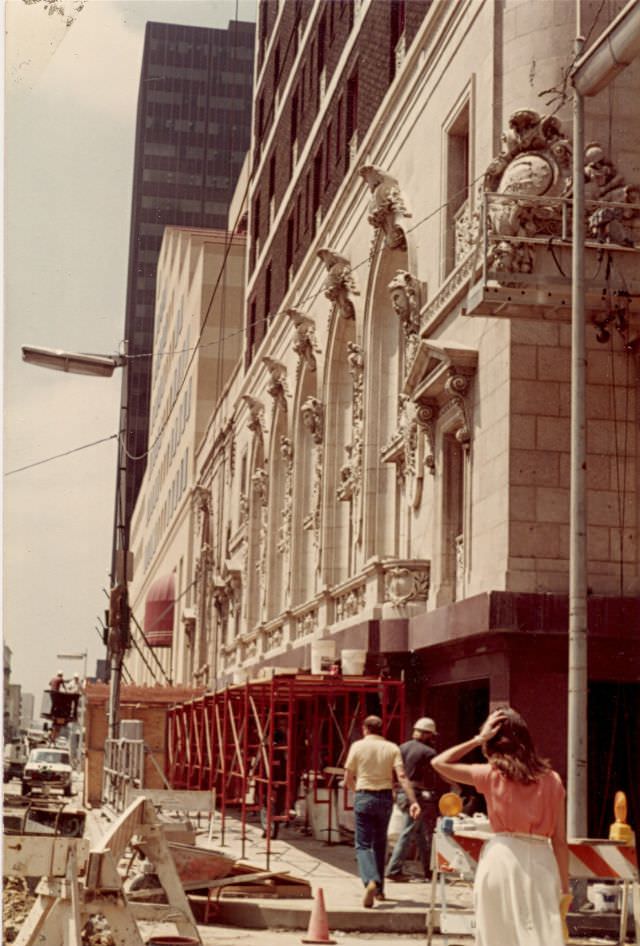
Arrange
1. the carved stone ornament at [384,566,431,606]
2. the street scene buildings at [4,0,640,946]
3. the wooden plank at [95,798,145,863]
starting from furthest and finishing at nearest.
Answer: the carved stone ornament at [384,566,431,606] < the street scene buildings at [4,0,640,946] < the wooden plank at [95,798,145,863]

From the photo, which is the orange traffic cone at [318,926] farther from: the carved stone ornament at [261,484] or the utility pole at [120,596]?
the carved stone ornament at [261,484]

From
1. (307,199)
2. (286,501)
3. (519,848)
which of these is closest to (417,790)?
(519,848)

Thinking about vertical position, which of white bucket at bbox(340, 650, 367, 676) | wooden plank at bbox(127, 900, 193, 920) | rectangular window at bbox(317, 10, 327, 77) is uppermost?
rectangular window at bbox(317, 10, 327, 77)

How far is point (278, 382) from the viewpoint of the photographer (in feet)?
139

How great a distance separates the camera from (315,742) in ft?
79.0

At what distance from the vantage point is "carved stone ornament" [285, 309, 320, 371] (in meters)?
37.7

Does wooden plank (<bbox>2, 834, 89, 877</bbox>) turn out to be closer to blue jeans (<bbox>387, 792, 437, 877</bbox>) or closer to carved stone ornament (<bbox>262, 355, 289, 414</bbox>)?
blue jeans (<bbox>387, 792, 437, 877</bbox>)

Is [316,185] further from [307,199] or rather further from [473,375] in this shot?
[473,375]

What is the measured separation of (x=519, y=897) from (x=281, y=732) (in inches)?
794

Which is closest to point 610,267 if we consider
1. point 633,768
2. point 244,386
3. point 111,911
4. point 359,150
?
point 633,768

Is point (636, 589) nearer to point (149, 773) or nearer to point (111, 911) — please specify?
point (111, 911)

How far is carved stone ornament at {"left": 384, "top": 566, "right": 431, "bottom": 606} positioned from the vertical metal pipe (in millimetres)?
8015

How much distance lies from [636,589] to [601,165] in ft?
18.6

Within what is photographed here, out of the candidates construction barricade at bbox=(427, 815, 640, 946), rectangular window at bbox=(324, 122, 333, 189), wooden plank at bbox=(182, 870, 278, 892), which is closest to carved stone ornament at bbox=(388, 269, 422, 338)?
rectangular window at bbox=(324, 122, 333, 189)
